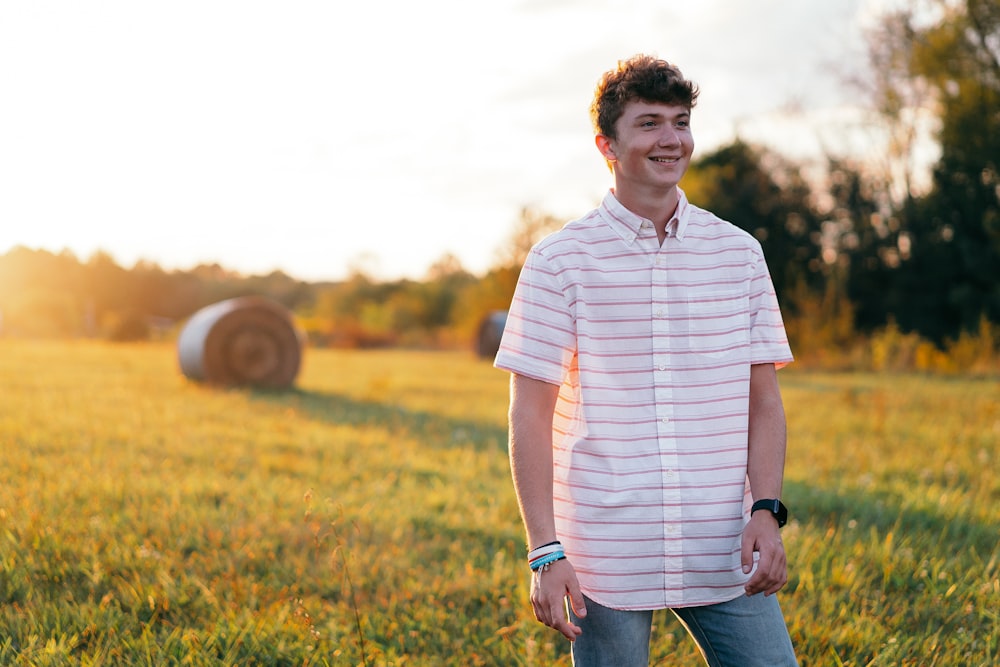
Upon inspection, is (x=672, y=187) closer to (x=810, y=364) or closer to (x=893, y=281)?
(x=810, y=364)

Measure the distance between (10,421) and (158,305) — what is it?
46.6 meters

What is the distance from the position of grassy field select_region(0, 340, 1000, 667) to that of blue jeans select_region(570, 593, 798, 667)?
2.85 ft

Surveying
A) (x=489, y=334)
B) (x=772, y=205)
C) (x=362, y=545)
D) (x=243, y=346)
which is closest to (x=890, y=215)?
(x=772, y=205)

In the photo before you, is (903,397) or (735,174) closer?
(903,397)

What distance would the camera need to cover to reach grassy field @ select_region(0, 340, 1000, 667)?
10.0 ft

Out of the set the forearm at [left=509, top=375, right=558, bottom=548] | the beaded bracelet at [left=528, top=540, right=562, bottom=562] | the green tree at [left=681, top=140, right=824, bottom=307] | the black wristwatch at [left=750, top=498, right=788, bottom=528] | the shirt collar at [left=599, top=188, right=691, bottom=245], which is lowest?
the beaded bracelet at [left=528, top=540, right=562, bottom=562]

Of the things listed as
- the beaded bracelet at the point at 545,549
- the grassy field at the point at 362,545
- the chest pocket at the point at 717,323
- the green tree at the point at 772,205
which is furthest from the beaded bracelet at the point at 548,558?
the green tree at the point at 772,205

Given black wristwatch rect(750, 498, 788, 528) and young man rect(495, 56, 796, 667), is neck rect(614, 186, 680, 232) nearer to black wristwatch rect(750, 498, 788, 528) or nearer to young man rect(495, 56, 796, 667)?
young man rect(495, 56, 796, 667)

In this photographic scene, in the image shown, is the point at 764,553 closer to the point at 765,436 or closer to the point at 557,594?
the point at 765,436

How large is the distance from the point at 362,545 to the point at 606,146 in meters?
2.69

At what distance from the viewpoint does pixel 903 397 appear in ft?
35.2

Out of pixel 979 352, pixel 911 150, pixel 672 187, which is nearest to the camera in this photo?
pixel 672 187

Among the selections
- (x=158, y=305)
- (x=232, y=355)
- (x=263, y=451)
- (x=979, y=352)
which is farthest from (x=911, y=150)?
(x=158, y=305)

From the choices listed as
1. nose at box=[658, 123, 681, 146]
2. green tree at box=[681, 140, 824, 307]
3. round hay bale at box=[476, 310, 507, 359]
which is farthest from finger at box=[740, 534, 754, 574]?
green tree at box=[681, 140, 824, 307]
